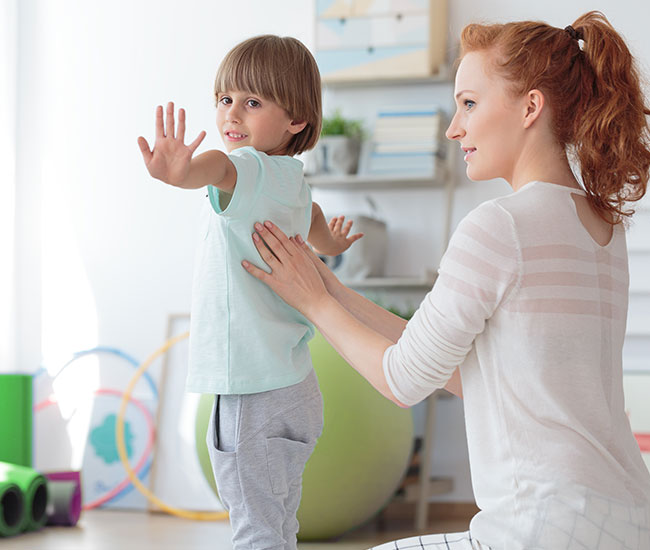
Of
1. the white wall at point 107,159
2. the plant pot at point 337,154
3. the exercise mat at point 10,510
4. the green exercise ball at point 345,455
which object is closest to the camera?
the green exercise ball at point 345,455

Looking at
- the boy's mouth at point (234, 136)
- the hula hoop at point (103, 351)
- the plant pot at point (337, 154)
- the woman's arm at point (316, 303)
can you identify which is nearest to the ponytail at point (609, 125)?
the woman's arm at point (316, 303)

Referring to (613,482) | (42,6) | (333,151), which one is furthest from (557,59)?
(42,6)

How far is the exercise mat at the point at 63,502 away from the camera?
324cm

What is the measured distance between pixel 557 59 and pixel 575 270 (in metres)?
0.30

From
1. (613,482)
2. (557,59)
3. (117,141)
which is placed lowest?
(613,482)

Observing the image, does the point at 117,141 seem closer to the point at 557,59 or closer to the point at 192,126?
the point at 192,126

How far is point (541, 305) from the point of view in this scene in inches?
42.1

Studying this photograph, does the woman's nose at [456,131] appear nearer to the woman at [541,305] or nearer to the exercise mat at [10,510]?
the woman at [541,305]

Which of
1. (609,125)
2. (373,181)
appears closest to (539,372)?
(609,125)

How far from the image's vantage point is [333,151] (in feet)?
11.0

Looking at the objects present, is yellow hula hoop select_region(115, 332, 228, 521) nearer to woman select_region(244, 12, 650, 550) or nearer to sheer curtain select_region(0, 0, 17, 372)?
sheer curtain select_region(0, 0, 17, 372)

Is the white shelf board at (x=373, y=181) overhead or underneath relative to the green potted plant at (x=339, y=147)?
underneath

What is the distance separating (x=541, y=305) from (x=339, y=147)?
235 cm

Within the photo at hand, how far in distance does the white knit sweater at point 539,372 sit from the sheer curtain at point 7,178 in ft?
10.3
